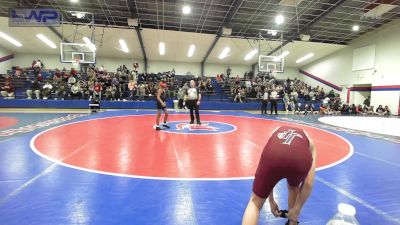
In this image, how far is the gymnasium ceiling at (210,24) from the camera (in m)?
17.8

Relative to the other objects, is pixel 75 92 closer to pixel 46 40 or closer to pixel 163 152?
pixel 46 40

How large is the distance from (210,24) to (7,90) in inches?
658

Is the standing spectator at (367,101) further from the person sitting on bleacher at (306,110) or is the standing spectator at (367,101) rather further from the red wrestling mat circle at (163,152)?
the red wrestling mat circle at (163,152)

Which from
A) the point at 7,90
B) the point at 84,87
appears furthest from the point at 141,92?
the point at 7,90

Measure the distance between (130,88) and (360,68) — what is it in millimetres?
21667

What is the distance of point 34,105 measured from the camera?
17.2m

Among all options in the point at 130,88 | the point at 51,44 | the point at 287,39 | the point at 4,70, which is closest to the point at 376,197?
the point at 130,88

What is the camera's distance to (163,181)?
3.90 meters

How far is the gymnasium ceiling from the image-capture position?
1780cm

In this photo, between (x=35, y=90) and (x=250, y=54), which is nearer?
(x=35, y=90)

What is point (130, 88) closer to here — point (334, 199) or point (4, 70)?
point (4, 70)

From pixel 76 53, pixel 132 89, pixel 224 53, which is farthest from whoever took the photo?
pixel 224 53

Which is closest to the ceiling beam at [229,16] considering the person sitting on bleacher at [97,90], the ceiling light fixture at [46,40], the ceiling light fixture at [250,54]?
the ceiling light fixture at [250,54]

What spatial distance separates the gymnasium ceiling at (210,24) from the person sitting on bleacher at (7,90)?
16.5ft
